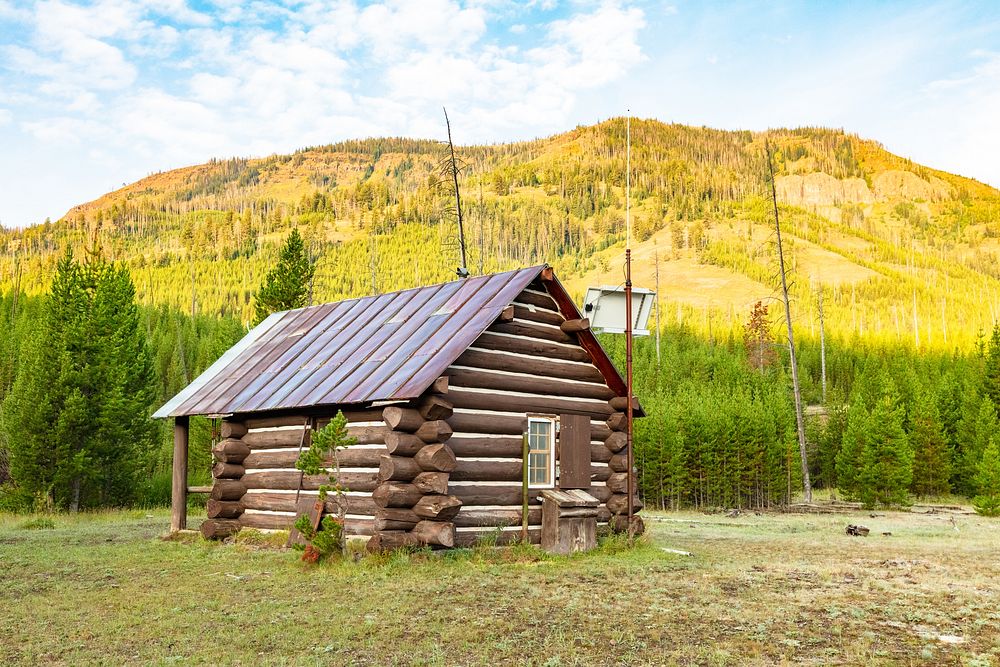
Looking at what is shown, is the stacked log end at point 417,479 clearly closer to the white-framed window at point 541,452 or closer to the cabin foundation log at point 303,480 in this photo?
the cabin foundation log at point 303,480

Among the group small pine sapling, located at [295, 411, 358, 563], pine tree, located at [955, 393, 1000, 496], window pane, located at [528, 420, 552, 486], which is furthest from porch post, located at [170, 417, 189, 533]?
pine tree, located at [955, 393, 1000, 496]

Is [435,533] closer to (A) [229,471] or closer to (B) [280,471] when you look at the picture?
(B) [280,471]

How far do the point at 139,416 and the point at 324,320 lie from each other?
73.1 feet

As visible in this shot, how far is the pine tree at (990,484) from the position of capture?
36.5 meters

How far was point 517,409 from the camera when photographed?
61.3 feet

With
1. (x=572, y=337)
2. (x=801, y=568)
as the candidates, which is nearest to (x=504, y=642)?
(x=801, y=568)

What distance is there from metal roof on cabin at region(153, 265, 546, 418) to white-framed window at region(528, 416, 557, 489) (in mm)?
2965

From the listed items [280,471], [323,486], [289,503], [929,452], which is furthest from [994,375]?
[323,486]

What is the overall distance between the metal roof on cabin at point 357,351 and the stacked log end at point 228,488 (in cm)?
101

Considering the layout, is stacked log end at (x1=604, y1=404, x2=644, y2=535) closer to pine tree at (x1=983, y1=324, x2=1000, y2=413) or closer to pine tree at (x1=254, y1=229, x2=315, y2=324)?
pine tree at (x1=254, y1=229, x2=315, y2=324)

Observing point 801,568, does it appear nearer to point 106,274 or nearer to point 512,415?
point 512,415

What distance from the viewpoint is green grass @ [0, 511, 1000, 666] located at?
31.3 feet

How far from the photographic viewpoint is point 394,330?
2030 centimetres

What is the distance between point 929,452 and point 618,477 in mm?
40041
